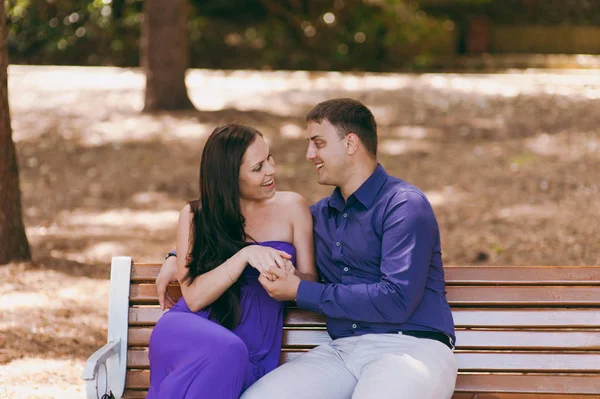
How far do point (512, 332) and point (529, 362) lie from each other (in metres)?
0.15

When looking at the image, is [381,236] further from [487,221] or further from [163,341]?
[487,221]

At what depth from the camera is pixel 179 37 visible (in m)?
12.5

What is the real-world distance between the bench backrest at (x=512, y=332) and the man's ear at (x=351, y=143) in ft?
2.36

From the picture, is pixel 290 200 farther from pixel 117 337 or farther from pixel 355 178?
pixel 117 337

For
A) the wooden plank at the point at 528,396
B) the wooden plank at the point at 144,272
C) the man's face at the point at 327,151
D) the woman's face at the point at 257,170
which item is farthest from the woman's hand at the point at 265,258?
the wooden plank at the point at 528,396

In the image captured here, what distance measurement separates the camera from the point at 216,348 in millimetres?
3564

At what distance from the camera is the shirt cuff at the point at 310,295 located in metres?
3.75

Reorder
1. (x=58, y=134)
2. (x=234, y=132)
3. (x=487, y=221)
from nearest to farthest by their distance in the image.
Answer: (x=234, y=132), (x=487, y=221), (x=58, y=134)

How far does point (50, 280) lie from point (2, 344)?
1.32m

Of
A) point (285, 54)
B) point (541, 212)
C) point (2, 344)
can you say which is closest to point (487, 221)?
point (541, 212)

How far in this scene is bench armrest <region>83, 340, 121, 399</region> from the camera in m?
3.52

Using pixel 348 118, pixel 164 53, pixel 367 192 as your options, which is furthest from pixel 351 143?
pixel 164 53

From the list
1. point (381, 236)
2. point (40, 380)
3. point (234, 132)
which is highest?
point (234, 132)

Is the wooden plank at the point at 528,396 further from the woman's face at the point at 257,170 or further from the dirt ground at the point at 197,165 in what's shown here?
the dirt ground at the point at 197,165
